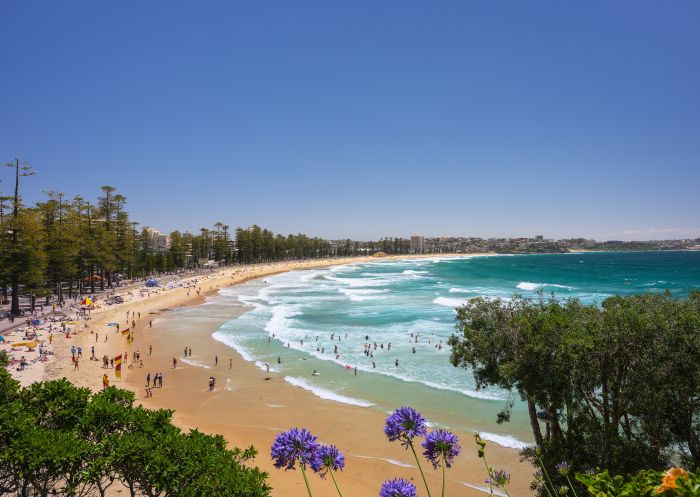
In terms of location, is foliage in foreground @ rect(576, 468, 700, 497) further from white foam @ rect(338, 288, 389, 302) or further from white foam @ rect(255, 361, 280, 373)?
white foam @ rect(338, 288, 389, 302)

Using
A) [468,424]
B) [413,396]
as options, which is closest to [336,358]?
[413,396]

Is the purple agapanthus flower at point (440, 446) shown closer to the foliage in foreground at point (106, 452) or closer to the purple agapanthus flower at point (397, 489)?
the purple agapanthus flower at point (397, 489)

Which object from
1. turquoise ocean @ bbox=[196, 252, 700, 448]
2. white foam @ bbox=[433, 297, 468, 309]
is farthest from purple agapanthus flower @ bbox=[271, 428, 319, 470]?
white foam @ bbox=[433, 297, 468, 309]

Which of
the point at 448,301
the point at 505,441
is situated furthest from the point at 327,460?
the point at 448,301

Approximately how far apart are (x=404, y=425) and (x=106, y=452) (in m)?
5.26

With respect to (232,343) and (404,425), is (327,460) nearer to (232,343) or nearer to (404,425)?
(404,425)

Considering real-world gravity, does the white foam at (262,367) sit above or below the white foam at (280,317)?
below

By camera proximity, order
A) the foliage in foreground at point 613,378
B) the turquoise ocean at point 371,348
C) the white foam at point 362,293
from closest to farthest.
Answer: the foliage in foreground at point 613,378
the turquoise ocean at point 371,348
the white foam at point 362,293

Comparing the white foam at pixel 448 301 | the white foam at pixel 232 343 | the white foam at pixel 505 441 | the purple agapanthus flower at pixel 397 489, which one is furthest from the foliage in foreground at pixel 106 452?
the white foam at pixel 448 301

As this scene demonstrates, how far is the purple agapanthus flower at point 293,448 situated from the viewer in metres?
3.45

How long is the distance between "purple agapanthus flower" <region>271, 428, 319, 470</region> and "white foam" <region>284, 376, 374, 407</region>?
14.8 meters

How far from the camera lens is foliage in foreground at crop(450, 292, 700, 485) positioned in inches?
279

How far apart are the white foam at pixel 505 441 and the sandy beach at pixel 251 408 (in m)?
0.34

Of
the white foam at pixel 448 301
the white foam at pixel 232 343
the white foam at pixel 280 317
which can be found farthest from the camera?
the white foam at pixel 448 301
